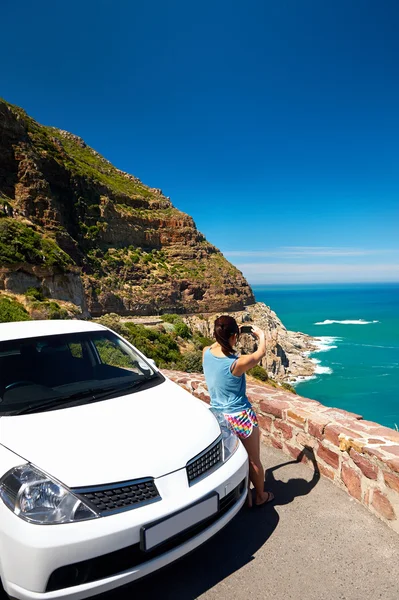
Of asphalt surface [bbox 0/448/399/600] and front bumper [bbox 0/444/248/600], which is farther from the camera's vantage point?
asphalt surface [bbox 0/448/399/600]

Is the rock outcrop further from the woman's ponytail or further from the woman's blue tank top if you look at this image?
the woman's ponytail

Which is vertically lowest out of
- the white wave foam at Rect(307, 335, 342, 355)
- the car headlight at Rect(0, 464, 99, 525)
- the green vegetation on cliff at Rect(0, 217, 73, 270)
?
the white wave foam at Rect(307, 335, 342, 355)

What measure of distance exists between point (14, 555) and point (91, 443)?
0.62 metres

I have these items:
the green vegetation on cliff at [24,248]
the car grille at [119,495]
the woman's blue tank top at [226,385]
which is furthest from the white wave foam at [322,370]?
the car grille at [119,495]

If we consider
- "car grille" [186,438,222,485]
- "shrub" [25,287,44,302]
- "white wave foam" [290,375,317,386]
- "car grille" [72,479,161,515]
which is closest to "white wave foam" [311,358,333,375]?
"white wave foam" [290,375,317,386]

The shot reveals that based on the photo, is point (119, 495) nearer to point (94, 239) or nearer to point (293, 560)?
point (293, 560)

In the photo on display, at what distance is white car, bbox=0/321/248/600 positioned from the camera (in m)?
1.80

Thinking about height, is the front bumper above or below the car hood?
below

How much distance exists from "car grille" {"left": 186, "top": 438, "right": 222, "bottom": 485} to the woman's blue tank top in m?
0.47

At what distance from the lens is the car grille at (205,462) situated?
2.25 m

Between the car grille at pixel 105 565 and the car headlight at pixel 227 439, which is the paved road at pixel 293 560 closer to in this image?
the car grille at pixel 105 565

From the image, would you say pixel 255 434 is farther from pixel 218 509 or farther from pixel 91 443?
pixel 91 443

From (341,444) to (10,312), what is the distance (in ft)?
45.5

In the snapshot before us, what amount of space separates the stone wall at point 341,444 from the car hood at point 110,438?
1353 millimetres
